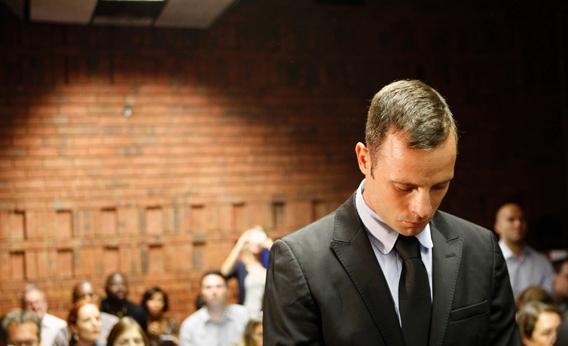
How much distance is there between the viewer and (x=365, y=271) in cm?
155

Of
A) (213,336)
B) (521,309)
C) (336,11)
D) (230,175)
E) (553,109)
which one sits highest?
(336,11)

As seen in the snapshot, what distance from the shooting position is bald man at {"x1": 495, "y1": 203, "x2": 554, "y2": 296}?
20.6ft

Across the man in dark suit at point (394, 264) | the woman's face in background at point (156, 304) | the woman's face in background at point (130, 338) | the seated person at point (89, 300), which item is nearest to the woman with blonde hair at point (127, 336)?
the woman's face in background at point (130, 338)

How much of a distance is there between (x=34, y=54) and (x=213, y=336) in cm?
294

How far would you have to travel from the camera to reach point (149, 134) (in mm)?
7711

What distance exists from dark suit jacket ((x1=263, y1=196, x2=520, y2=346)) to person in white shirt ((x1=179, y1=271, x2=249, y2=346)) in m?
4.65

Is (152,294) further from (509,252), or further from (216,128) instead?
(509,252)

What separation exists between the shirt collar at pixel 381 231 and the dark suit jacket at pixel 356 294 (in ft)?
0.05

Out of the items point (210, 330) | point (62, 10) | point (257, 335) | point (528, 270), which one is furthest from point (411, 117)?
point (62, 10)

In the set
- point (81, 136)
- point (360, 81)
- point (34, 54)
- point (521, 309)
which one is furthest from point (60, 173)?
point (521, 309)

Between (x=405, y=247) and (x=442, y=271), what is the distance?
0.29ft

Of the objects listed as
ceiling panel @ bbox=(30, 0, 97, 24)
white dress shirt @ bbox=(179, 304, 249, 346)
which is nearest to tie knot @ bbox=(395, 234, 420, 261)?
white dress shirt @ bbox=(179, 304, 249, 346)

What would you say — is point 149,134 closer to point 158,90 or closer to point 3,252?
point 158,90

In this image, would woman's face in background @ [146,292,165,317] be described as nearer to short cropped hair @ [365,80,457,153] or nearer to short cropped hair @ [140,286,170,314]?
short cropped hair @ [140,286,170,314]
